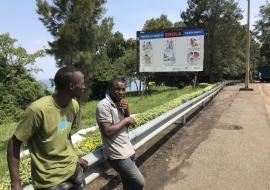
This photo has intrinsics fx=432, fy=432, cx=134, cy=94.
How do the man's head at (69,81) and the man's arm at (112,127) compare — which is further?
the man's arm at (112,127)

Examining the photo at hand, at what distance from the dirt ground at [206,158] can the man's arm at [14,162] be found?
257cm

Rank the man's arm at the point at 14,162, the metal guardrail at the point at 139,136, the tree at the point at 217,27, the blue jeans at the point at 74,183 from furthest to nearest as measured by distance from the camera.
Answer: the tree at the point at 217,27 → the metal guardrail at the point at 139,136 → the blue jeans at the point at 74,183 → the man's arm at the point at 14,162

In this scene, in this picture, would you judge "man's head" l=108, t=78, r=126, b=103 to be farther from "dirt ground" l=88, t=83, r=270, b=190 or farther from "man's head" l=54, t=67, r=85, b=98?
"dirt ground" l=88, t=83, r=270, b=190

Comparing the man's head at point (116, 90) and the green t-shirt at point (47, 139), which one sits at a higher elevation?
the man's head at point (116, 90)

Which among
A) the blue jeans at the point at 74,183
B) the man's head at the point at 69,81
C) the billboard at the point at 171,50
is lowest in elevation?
the blue jeans at the point at 74,183

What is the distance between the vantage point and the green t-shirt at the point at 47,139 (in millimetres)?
3324

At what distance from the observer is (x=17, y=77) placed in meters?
33.8

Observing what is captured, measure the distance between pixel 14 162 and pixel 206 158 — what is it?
5162 mm

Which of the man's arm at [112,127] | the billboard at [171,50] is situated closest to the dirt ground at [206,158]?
the man's arm at [112,127]

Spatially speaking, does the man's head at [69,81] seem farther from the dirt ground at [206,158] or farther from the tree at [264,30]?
the tree at [264,30]

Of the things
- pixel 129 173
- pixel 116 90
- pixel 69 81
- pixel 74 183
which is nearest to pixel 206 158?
pixel 129 173

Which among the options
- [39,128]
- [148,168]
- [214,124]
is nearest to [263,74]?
[214,124]

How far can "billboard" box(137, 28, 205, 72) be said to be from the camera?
26.7 meters

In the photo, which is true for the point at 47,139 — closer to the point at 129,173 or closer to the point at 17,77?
the point at 129,173
